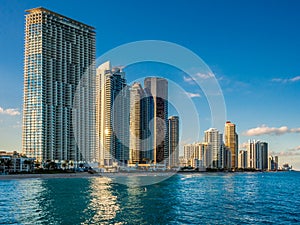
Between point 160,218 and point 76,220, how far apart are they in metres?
10.6

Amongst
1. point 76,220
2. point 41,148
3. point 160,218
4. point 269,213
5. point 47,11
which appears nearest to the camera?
point 76,220

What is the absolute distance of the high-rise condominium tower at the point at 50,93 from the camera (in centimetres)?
18050

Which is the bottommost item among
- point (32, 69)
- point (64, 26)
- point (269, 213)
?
point (269, 213)

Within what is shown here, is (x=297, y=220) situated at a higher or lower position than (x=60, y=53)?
lower

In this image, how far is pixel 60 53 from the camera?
194000mm

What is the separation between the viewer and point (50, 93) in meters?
185

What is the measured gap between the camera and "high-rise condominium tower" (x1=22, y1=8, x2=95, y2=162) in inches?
7106

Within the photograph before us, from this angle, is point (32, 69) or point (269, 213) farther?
point (32, 69)

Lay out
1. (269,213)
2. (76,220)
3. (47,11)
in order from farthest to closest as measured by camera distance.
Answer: (47,11)
(269,213)
(76,220)

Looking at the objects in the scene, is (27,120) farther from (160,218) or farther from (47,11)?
(160,218)

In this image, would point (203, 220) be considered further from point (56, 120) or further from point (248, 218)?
point (56, 120)

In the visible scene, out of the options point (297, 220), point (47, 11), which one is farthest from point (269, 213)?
point (47, 11)

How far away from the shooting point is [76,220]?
4462cm

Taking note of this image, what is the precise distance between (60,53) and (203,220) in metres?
163
